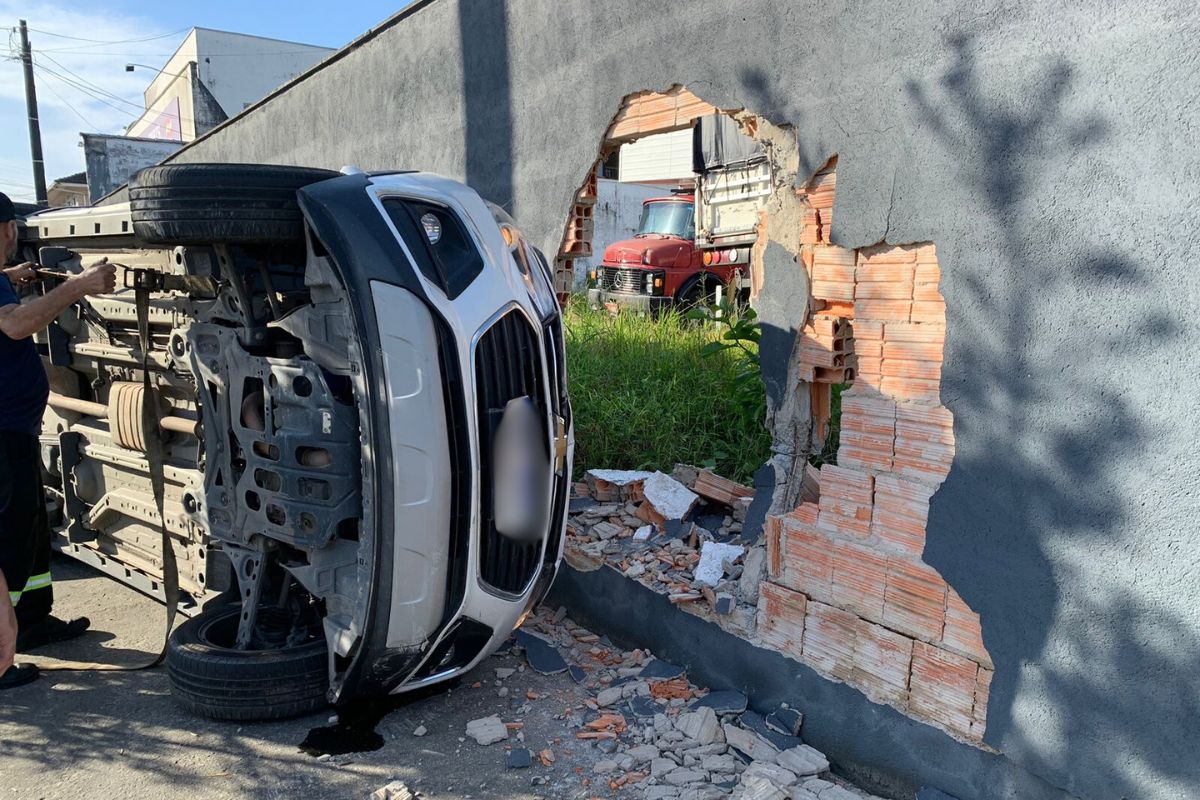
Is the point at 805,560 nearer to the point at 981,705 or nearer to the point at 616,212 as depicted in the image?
the point at 981,705

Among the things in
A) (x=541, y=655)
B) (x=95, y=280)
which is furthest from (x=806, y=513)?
(x=95, y=280)

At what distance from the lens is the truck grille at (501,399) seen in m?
3.03

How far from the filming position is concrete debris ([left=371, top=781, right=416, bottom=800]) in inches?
111

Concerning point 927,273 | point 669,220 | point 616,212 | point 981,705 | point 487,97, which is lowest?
point 981,705

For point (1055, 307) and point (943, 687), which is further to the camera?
point (943, 687)

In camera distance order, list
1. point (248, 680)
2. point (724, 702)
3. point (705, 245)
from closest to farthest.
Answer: point (248, 680) → point (724, 702) → point (705, 245)

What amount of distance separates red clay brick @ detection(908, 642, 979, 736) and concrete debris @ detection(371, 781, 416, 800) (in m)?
1.77

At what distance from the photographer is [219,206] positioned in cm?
304

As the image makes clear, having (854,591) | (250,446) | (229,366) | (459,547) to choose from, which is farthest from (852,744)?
(229,366)

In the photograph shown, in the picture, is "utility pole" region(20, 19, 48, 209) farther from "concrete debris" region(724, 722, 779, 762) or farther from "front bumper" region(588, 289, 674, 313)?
"concrete debris" region(724, 722, 779, 762)

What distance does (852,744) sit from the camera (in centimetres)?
302

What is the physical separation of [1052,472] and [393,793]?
2398 mm

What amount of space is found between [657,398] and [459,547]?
2945 mm

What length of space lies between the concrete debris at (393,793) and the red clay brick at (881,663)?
165 cm
